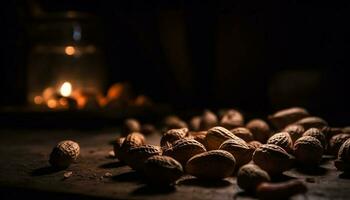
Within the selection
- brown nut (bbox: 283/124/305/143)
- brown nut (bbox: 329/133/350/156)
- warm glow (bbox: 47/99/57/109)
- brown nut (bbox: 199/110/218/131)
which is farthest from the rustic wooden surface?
warm glow (bbox: 47/99/57/109)

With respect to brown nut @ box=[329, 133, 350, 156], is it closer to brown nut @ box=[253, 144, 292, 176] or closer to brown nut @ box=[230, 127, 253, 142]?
brown nut @ box=[230, 127, 253, 142]

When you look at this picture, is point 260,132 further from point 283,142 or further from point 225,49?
point 225,49

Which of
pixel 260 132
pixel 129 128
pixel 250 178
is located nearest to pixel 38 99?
pixel 129 128

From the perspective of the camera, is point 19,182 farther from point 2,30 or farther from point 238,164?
point 2,30

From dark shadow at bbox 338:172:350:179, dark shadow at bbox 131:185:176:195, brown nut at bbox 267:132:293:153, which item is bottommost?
dark shadow at bbox 338:172:350:179

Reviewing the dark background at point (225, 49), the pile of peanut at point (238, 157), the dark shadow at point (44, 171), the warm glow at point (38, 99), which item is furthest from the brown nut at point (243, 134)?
the warm glow at point (38, 99)
